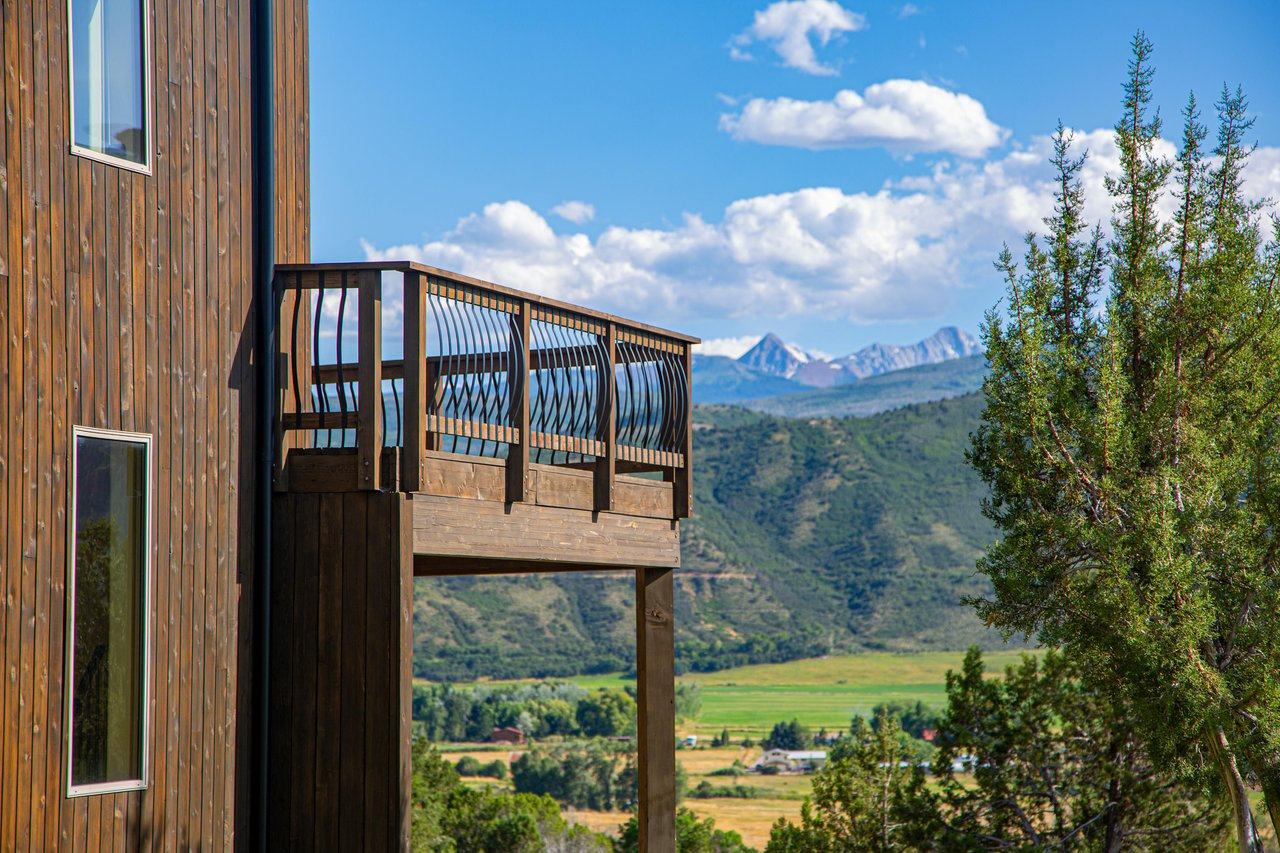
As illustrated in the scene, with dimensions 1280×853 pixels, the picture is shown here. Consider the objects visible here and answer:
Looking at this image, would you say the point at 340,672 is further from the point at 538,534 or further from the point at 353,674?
the point at 538,534

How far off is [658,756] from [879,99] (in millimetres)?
197230

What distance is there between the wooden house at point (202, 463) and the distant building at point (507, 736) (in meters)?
53.8

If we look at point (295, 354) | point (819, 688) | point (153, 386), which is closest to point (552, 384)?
point (295, 354)

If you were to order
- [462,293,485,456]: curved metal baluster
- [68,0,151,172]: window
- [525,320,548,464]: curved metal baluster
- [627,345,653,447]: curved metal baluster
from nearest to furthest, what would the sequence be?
[68,0,151,172]: window → [462,293,485,456]: curved metal baluster → [525,320,548,464]: curved metal baluster → [627,345,653,447]: curved metal baluster

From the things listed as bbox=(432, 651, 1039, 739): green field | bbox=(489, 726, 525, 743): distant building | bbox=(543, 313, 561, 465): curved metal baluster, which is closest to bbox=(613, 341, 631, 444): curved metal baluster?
bbox=(543, 313, 561, 465): curved metal baluster

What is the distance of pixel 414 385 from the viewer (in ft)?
18.2

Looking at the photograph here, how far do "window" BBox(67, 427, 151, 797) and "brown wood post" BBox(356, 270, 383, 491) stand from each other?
894mm

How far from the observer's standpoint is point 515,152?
560ft

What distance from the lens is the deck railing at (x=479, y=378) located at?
18.2 feet

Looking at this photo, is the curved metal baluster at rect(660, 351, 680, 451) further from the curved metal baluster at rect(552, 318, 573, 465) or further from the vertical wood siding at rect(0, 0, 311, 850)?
the vertical wood siding at rect(0, 0, 311, 850)

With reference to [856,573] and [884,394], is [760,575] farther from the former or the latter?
[884,394]

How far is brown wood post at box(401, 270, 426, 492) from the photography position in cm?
554

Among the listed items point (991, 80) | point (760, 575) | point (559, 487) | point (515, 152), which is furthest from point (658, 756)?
point (991, 80)

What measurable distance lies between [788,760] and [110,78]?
59.4 metres
